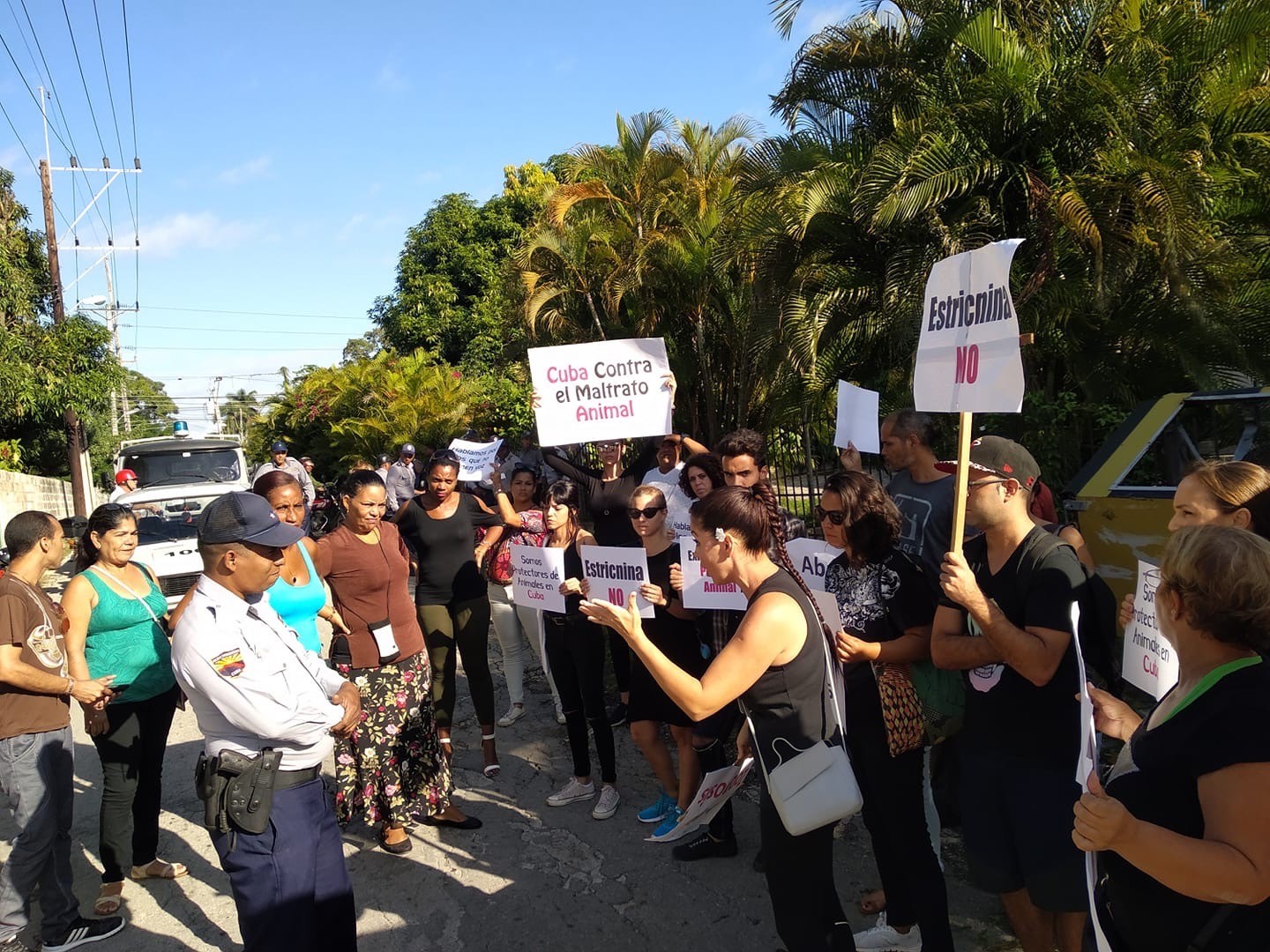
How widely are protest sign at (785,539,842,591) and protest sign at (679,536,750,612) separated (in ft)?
1.03

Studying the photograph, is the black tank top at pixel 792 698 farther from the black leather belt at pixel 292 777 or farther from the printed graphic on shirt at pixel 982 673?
the black leather belt at pixel 292 777

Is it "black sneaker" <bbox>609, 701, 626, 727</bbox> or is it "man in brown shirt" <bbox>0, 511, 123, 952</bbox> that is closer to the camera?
"man in brown shirt" <bbox>0, 511, 123, 952</bbox>

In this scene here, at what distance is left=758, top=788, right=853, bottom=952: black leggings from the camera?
2736 millimetres

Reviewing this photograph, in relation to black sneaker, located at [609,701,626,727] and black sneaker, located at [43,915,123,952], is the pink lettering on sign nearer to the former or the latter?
black sneaker, located at [609,701,626,727]

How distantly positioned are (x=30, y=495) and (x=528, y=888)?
73.9ft

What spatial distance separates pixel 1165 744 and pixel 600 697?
352 centimetres

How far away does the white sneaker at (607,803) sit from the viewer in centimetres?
484

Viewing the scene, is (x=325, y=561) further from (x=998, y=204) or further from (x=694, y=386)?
(x=694, y=386)

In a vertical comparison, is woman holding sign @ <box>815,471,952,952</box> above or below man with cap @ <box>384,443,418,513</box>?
below

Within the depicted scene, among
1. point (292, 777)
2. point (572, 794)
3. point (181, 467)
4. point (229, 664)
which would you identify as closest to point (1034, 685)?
point (292, 777)

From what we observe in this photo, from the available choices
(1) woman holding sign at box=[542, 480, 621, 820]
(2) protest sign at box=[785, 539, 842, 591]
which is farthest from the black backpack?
(1) woman holding sign at box=[542, 480, 621, 820]

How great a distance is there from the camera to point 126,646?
4.13 m

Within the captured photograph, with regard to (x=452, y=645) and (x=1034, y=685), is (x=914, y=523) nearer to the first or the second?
(x=1034, y=685)

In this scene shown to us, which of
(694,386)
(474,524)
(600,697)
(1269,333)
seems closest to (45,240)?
(694,386)
